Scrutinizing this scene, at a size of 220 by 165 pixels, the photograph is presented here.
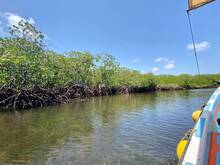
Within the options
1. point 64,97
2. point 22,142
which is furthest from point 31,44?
point 22,142

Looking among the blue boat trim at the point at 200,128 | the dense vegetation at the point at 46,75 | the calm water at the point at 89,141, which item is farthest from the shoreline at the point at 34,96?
the blue boat trim at the point at 200,128

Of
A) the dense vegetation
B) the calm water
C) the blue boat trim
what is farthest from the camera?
the dense vegetation

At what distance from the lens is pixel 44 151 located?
8.40 metres

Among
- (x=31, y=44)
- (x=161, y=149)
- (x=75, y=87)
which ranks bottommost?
(x=161, y=149)

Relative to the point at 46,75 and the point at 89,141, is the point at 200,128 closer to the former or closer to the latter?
the point at 89,141

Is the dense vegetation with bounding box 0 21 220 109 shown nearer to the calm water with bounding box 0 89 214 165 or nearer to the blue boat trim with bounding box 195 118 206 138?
the calm water with bounding box 0 89 214 165

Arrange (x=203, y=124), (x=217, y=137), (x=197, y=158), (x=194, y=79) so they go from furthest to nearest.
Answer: (x=194, y=79), (x=203, y=124), (x=217, y=137), (x=197, y=158)

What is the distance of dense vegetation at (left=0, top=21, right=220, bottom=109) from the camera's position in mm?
18312

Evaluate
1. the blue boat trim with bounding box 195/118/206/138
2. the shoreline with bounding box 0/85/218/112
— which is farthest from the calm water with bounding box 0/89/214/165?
the shoreline with bounding box 0/85/218/112

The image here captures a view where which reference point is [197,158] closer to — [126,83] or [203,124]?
[203,124]

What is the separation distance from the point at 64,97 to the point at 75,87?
4982 millimetres

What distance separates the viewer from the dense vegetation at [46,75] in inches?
721

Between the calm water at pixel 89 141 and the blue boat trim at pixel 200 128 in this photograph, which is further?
the calm water at pixel 89 141

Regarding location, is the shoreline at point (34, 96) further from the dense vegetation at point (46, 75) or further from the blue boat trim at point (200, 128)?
the blue boat trim at point (200, 128)
